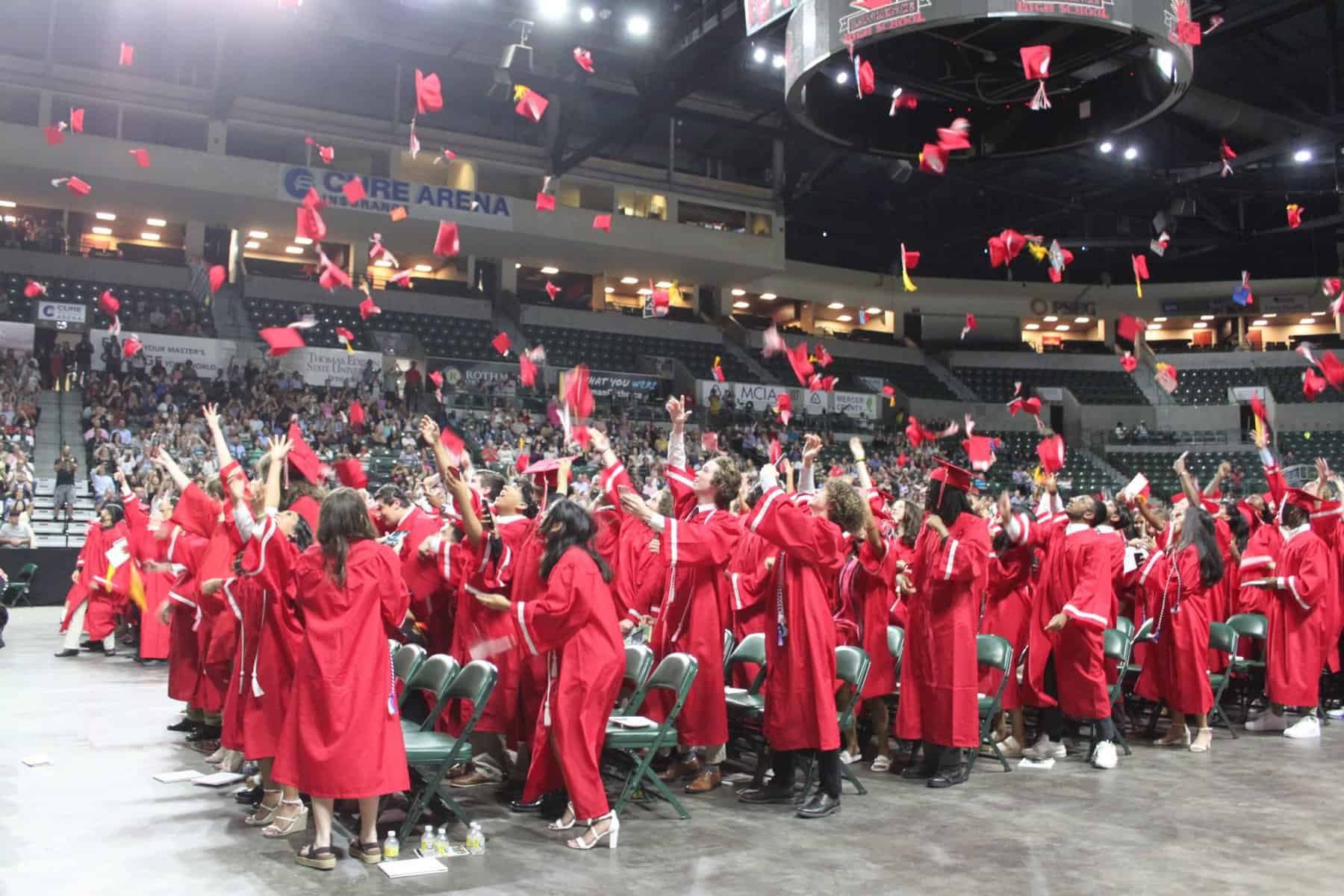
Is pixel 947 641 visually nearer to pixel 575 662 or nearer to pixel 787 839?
pixel 787 839

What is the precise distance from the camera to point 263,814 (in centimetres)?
507

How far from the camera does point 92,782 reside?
5793 mm

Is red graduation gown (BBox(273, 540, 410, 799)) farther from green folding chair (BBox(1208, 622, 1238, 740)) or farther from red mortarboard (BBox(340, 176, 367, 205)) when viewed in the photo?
red mortarboard (BBox(340, 176, 367, 205))

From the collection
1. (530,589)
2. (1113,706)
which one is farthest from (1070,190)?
(530,589)

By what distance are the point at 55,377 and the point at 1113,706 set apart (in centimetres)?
2029

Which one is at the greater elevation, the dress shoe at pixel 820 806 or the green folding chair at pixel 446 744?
the green folding chair at pixel 446 744

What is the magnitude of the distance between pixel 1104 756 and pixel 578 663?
3.96 metres

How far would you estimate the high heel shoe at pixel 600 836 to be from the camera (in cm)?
471

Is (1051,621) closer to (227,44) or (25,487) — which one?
(25,487)

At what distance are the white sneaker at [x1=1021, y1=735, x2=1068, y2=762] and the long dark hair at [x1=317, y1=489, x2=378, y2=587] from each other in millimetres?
4842

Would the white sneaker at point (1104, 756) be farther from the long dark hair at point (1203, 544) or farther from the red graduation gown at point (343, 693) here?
the red graduation gown at point (343, 693)

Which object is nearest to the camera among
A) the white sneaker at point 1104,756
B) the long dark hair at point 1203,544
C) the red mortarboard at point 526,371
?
the white sneaker at point 1104,756


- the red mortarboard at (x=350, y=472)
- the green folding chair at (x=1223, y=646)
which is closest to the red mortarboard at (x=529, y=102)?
the red mortarboard at (x=350, y=472)

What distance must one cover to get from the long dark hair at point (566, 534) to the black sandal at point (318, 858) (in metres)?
1.49
